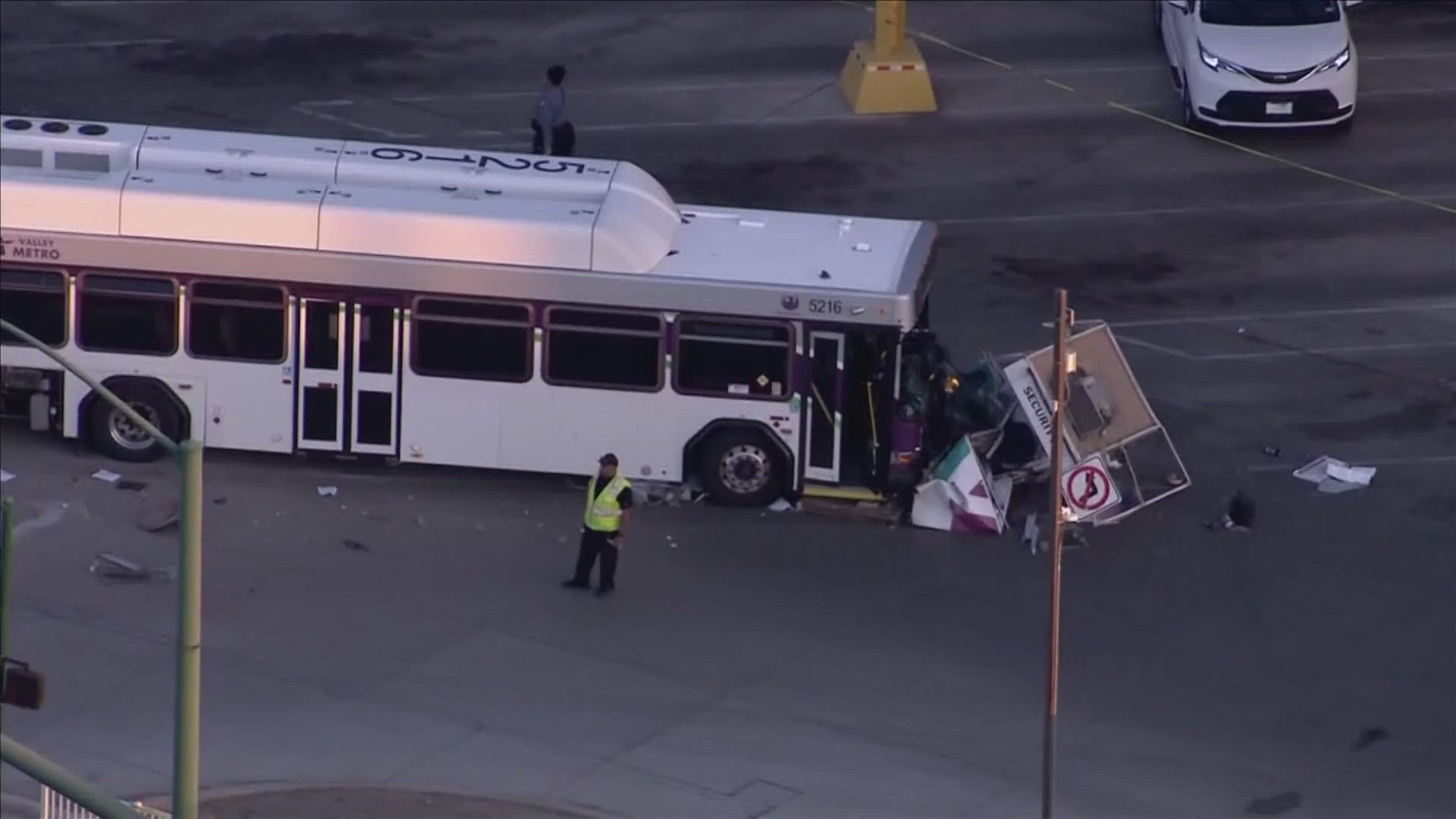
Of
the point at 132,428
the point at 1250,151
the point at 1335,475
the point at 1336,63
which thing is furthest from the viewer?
the point at 1250,151

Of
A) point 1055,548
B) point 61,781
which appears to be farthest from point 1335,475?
point 61,781

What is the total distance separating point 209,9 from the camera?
33.9 metres

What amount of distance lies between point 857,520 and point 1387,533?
4.47 metres

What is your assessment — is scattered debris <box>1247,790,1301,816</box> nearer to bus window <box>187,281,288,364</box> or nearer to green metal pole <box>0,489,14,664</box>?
green metal pole <box>0,489,14,664</box>

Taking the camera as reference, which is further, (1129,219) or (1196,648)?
(1129,219)

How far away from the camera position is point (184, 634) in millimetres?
12289

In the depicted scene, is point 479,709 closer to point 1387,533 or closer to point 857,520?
point 857,520

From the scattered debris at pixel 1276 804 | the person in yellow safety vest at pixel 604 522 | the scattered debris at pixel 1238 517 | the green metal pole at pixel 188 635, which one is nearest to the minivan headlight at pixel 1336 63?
the scattered debris at pixel 1238 517

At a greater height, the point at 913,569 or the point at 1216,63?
the point at 1216,63

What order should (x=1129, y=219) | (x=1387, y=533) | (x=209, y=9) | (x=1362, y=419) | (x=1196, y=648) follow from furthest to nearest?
(x=209, y=9) < (x=1129, y=219) < (x=1362, y=419) < (x=1387, y=533) < (x=1196, y=648)

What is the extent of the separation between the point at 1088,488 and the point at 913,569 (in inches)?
64.0

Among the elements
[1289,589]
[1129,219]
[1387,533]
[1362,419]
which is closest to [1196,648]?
[1289,589]

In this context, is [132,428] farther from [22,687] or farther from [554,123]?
[22,687]

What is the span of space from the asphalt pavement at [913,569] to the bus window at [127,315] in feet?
3.78
